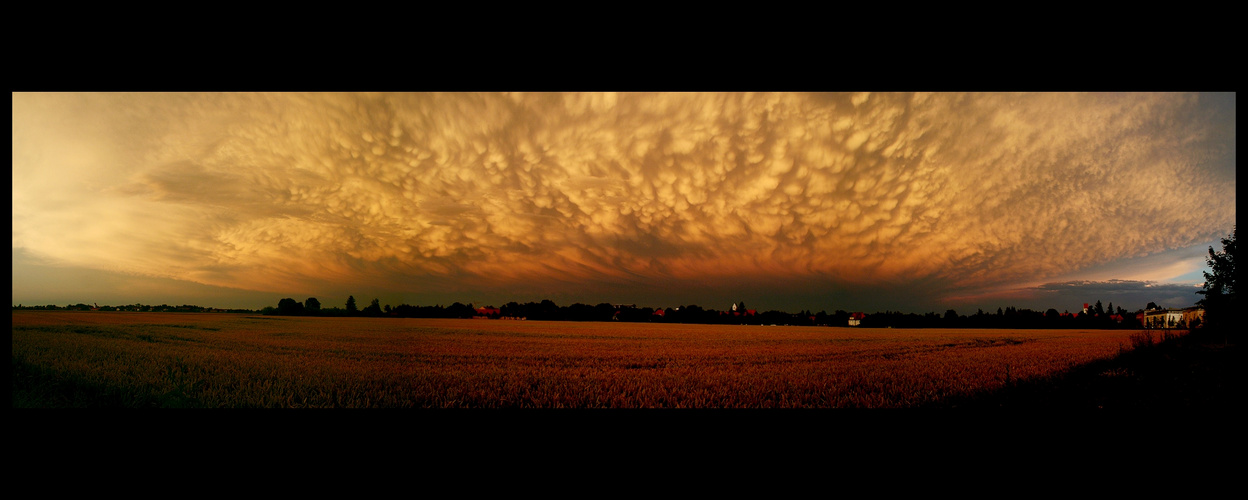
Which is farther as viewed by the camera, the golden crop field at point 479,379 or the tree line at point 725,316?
the tree line at point 725,316

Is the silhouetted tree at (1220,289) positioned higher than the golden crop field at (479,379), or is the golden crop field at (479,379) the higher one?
the silhouetted tree at (1220,289)

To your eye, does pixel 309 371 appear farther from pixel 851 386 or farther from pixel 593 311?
pixel 593 311

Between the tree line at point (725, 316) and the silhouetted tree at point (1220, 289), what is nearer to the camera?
the silhouetted tree at point (1220, 289)

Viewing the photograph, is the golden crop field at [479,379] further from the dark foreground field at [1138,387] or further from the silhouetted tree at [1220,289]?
the silhouetted tree at [1220,289]

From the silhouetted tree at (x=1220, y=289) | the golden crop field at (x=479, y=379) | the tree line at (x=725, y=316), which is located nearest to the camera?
the golden crop field at (x=479, y=379)

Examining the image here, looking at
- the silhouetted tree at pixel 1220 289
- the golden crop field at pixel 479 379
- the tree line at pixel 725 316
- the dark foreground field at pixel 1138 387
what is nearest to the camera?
the dark foreground field at pixel 1138 387

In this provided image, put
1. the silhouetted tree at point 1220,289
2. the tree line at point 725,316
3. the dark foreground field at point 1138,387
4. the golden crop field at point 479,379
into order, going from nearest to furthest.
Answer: the dark foreground field at point 1138,387 → the golden crop field at point 479,379 → the silhouetted tree at point 1220,289 → the tree line at point 725,316

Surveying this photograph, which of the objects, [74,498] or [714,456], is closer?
[74,498]

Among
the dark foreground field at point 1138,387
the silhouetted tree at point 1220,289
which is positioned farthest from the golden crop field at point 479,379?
the silhouetted tree at point 1220,289

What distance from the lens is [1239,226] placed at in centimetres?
285

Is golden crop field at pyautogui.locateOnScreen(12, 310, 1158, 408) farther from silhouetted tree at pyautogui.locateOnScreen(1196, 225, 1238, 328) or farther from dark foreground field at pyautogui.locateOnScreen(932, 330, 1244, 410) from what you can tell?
silhouetted tree at pyautogui.locateOnScreen(1196, 225, 1238, 328)

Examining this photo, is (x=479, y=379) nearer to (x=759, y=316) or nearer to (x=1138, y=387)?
(x=1138, y=387)
